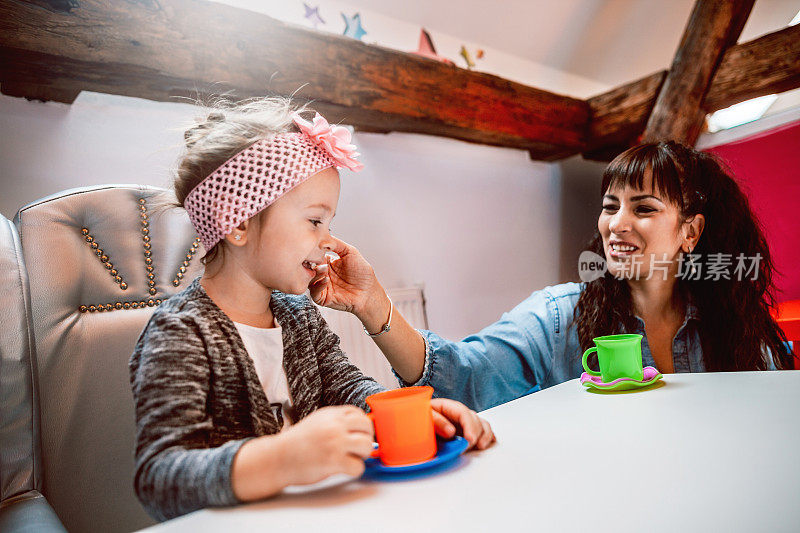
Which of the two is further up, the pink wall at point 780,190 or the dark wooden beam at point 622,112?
the dark wooden beam at point 622,112

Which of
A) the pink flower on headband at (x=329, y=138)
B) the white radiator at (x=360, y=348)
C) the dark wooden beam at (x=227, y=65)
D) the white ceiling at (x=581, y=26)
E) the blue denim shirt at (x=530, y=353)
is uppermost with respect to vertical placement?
the white ceiling at (x=581, y=26)

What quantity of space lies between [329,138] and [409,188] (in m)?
1.66

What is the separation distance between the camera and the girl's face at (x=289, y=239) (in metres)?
0.89

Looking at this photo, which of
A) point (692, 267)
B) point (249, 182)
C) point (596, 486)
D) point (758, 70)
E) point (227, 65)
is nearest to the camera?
point (596, 486)

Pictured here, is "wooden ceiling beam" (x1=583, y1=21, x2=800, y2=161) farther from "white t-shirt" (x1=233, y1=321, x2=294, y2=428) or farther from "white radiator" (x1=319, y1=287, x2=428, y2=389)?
"white t-shirt" (x1=233, y1=321, x2=294, y2=428)

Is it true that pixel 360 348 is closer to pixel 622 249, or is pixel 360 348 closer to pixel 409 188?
pixel 409 188

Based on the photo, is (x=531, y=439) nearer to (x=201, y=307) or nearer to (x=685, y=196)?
(x=201, y=307)

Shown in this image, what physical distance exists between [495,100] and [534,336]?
1.48 meters

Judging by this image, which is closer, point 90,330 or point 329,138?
point 329,138

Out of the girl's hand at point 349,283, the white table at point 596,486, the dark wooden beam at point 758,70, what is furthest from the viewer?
the dark wooden beam at point 758,70

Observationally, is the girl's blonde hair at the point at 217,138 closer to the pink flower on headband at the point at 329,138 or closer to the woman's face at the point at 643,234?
the pink flower on headband at the point at 329,138

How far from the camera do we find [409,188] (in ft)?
8.45

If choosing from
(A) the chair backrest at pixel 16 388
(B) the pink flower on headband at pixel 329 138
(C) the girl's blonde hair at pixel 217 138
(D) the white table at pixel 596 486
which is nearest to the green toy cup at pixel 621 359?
(D) the white table at pixel 596 486

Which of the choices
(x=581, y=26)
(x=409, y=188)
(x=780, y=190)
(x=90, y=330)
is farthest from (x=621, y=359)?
(x=581, y=26)
